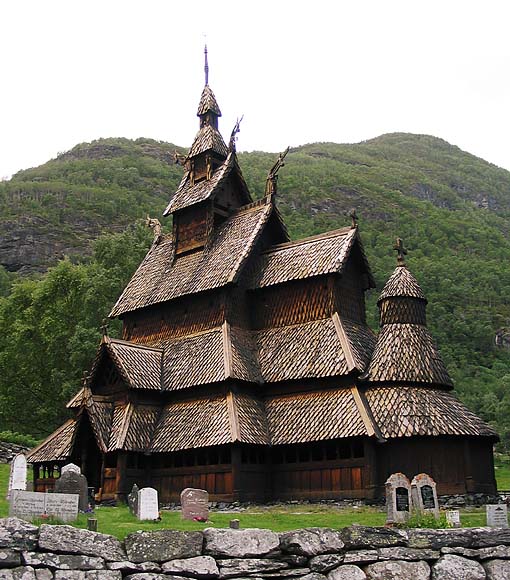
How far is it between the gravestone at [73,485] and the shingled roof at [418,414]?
32.8ft

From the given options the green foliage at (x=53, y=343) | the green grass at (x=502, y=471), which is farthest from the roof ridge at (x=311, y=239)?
the green foliage at (x=53, y=343)

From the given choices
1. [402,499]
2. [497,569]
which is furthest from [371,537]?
[402,499]

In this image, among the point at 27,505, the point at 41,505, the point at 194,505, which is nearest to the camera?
the point at 27,505

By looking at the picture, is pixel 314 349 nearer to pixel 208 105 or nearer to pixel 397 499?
pixel 397 499

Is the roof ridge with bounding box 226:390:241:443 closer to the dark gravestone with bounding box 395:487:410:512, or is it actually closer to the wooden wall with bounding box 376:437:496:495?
the wooden wall with bounding box 376:437:496:495

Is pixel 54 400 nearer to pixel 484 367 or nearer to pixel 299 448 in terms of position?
pixel 299 448

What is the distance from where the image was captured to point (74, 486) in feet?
60.7

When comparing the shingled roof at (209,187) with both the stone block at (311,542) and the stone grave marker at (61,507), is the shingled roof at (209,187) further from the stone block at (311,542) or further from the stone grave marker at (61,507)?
the stone block at (311,542)

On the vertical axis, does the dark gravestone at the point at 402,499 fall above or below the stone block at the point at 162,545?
above

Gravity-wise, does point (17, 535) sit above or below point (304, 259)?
below

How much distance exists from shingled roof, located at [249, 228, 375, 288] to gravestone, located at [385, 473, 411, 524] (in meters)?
Answer: 9.95

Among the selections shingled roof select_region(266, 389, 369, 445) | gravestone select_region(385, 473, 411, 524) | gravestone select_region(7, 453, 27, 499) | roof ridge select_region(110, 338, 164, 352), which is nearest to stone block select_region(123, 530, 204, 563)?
gravestone select_region(385, 473, 411, 524)

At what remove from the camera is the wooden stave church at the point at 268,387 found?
81.3 ft

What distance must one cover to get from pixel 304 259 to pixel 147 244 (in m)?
28.0
